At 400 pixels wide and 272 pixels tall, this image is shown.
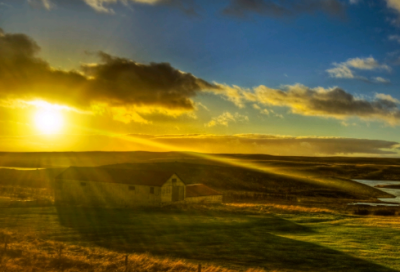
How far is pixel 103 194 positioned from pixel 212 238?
32.1 m

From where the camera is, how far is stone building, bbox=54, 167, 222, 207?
5538cm

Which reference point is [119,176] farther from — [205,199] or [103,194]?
[205,199]

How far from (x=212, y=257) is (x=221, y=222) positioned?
592 inches

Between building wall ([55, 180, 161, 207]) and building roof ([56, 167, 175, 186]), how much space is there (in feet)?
2.33

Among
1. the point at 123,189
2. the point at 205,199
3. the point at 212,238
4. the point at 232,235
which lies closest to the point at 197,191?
the point at 205,199

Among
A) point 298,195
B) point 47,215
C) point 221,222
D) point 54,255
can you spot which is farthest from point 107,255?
point 298,195

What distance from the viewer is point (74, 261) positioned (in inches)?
830

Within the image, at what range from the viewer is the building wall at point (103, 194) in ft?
182

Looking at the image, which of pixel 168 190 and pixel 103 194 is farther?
pixel 103 194

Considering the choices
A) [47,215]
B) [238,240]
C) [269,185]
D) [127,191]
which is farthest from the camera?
[269,185]

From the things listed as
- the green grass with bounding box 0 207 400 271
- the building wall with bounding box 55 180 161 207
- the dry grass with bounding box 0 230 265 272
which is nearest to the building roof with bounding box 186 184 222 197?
the building wall with bounding box 55 180 161 207

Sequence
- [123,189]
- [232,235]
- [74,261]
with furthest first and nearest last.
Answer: [123,189] < [232,235] < [74,261]

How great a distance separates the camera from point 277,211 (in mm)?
50406

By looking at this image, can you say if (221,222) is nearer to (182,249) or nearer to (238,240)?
(238,240)
